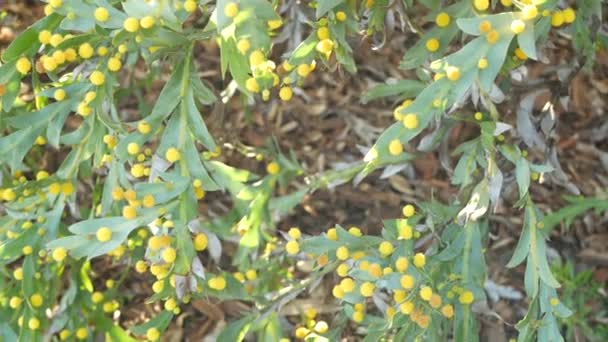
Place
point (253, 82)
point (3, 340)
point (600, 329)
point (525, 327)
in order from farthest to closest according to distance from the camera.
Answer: point (600, 329) < point (3, 340) < point (525, 327) < point (253, 82)

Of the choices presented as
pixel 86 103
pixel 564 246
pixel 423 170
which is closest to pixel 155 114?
pixel 86 103

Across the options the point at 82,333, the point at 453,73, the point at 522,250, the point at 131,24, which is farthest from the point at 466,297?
the point at 82,333

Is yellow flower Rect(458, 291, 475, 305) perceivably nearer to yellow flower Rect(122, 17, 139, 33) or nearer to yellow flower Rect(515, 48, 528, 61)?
yellow flower Rect(515, 48, 528, 61)

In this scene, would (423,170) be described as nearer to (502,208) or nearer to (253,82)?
(502,208)

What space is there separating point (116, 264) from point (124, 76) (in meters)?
0.66

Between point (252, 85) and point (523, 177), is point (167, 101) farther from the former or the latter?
point (523, 177)

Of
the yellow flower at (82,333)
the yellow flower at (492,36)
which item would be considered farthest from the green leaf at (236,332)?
the yellow flower at (492,36)

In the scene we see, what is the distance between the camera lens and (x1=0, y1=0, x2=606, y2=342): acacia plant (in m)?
1.42

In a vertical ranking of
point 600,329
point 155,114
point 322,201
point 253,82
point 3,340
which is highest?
point 253,82

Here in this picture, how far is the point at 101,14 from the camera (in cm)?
143

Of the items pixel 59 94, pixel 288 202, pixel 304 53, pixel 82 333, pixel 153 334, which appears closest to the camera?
pixel 304 53

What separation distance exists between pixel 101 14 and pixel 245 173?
598mm

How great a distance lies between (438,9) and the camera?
5.80 ft

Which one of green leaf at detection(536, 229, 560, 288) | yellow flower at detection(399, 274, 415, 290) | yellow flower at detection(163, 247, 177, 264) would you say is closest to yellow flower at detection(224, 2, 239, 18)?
yellow flower at detection(163, 247, 177, 264)
